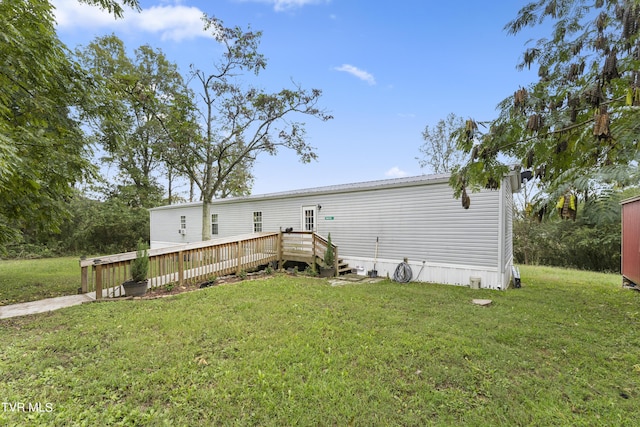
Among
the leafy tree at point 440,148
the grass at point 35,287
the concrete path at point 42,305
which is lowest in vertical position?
the grass at point 35,287

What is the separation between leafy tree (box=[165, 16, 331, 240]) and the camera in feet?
42.1

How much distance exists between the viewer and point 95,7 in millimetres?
5074

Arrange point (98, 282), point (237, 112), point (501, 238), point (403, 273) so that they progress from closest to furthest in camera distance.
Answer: point (98, 282) < point (501, 238) < point (403, 273) < point (237, 112)

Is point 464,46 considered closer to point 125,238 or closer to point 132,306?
point 132,306

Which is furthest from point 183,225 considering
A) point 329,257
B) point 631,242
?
point 631,242

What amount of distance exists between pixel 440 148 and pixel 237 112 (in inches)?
542

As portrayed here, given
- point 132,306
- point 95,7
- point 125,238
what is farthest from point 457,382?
point 125,238

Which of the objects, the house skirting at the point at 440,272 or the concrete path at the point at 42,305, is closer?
A: the concrete path at the point at 42,305

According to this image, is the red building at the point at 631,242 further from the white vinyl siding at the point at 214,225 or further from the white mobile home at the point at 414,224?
the white vinyl siding at the point at 214,225

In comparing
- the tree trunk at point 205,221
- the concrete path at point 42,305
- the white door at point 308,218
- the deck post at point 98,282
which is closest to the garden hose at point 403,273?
the white door at point 308,218

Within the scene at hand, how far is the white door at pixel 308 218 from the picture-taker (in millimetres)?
10797

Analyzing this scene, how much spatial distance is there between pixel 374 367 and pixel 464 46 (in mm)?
8192

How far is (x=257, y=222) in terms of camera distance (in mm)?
12727

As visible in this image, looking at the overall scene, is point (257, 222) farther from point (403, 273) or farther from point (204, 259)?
point (403, 273)
